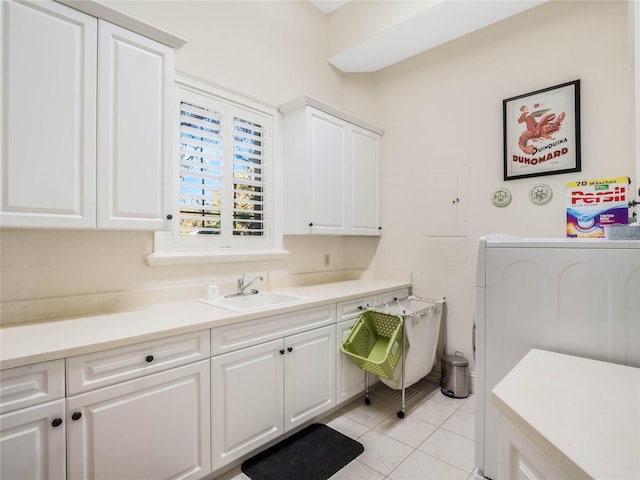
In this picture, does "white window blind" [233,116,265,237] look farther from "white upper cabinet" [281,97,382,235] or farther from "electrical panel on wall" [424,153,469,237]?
"electrical panel on wall" [424,153,469,237]

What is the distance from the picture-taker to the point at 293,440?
2084 millimetres

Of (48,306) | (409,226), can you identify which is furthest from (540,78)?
(48,306)

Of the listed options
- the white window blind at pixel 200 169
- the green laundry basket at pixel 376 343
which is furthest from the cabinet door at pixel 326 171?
the green laundry basket at pixel 376 343

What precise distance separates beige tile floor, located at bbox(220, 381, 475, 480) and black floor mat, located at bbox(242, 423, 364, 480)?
2.1 inches

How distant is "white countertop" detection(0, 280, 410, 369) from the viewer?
1.19m

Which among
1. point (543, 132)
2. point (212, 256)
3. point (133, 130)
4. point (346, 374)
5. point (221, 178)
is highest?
point (543, 132)

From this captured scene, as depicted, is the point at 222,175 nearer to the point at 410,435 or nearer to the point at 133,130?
the point at 133,130

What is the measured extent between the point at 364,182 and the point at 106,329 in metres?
2.45

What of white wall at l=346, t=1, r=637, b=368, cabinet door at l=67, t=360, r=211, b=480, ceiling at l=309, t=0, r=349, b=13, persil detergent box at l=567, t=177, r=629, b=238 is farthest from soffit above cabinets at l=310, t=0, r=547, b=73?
cabinet door at l=67, t=360, r=211, b=480

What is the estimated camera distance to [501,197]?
105 inches

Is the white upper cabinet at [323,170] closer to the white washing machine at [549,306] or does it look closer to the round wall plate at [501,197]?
the round wall plate at [501,197]

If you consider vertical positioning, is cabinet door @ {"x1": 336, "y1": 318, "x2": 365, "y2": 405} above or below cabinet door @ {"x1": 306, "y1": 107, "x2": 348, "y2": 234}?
below

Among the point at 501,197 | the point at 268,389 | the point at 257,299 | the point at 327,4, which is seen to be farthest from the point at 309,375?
the point at 327,4

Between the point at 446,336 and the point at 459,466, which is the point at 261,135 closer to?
the point at 446,336
